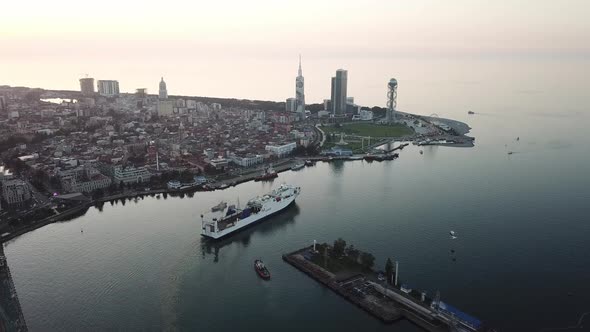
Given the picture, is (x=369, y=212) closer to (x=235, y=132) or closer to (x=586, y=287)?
(x=586, y=287)

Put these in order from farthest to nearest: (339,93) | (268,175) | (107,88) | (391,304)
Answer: (107,88)
(339,93)
(268,175)
(391,304)

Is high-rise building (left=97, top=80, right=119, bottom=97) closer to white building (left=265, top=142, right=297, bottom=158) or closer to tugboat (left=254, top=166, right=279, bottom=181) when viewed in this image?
white building (left=265, top=142, right=297, bottom=158)


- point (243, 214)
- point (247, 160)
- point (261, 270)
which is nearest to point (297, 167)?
point (247, 160)

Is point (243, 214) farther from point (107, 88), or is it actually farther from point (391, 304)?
point (107, 88)

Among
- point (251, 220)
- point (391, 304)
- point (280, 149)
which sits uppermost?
point (280, 149)

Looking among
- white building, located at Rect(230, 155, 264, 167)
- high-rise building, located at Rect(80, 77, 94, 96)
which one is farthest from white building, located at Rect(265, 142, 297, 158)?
high-rise building, located at Rect(80, 77, 94, 96)

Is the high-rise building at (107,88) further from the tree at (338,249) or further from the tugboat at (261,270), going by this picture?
the tree at (338,249)

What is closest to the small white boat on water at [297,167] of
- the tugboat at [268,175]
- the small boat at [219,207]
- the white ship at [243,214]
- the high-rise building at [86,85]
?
the tugboat at [268,175]
